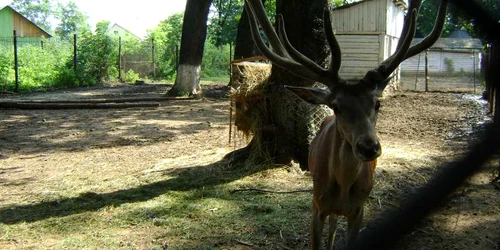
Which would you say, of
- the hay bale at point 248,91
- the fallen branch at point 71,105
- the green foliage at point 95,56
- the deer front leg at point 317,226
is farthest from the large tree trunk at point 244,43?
the deer front leg at point 317,226

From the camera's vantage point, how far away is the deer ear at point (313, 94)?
4.18m

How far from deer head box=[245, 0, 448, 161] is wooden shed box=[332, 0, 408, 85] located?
582 inches

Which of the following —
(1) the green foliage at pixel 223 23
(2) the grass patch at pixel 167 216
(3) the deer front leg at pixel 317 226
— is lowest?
(2) the grass patch at pixel 167 216

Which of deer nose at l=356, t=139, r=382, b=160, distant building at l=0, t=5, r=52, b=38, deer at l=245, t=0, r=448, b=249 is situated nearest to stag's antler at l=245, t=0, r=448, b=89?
deer at l=245, t=0, r=448, b=249

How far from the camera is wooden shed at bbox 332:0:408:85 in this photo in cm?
1936

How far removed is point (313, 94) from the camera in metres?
4.26

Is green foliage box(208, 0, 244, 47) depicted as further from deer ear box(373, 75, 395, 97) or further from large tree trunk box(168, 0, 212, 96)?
deer ear box(373, 75, 395, 97)

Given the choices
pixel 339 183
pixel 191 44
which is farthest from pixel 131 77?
pixel 339 183

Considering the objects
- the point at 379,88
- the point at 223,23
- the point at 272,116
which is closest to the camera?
the point at 379,88

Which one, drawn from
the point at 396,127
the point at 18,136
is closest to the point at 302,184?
the point at 396,127

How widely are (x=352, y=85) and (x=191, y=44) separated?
47.2 feet

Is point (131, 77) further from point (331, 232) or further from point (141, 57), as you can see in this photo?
point (331, 232)

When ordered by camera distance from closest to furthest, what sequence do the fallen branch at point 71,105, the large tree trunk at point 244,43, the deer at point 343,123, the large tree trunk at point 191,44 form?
1. the deer at point 343,123
2. the fallen branch at point 71,105
3. the large tree trunk at point 191,44
4. the large tree trunk at point 244,43

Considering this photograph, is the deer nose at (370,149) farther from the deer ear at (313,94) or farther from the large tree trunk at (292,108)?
the large tree trunk at (292,108)
